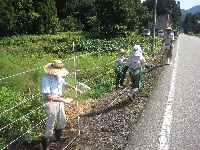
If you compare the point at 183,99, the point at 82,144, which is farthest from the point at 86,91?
the point at 82,144

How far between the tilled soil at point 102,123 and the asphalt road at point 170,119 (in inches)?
8.3

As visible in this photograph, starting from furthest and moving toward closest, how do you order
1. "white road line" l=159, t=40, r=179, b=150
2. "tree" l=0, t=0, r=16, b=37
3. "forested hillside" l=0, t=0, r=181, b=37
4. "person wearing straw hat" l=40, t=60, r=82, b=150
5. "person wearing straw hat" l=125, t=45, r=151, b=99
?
"tree" l=0, t=0, r=16, b=37 → "forested hillside" l=0, t=0, r=181, b=37 → "person wearing straw hat" l=125, t=45, r=151, b=99 → "white road line" l=159, t=40, r=179, b=150 → "person wearing straw hat" l=40, t=60, r=82, b=150

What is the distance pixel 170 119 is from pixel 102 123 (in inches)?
61.3

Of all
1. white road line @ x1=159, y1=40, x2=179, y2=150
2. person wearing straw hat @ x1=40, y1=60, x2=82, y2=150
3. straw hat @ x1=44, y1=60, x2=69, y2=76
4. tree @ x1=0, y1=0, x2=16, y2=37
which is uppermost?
tree @ x1=0, y1=0, x2=16, y2=37

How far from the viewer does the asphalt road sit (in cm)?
471

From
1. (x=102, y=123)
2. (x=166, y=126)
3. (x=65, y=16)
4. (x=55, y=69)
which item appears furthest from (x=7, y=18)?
(x=166, y=126)

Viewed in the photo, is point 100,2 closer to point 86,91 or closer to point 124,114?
point 86,91

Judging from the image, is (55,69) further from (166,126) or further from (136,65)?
(136,65)

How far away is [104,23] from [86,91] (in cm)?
2711

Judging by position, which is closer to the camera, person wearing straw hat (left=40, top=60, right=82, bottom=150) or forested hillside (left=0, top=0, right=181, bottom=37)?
person wearing straw hat (left=40, top=60, right=82, bottom=150)

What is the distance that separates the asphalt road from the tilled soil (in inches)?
8.3

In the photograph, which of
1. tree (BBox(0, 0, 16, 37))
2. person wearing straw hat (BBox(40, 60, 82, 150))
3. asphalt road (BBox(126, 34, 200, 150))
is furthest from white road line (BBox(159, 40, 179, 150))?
tree (BBox(0, 0, 16, 37))

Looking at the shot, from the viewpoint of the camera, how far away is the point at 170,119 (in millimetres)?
5734

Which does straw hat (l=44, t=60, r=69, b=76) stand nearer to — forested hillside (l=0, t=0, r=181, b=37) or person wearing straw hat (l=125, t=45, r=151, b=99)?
person wearing straw hat (l=125, t=45, r=151, b=99)
